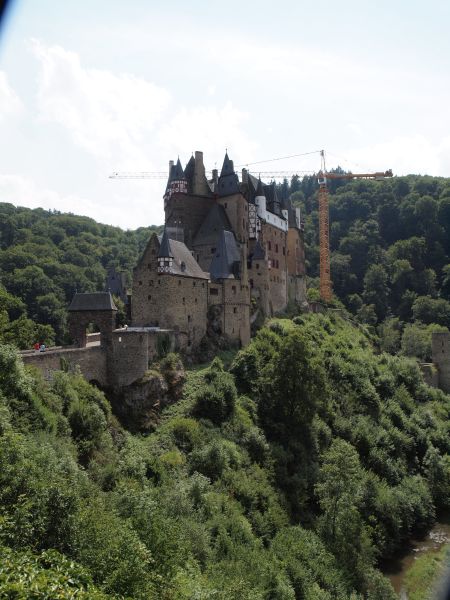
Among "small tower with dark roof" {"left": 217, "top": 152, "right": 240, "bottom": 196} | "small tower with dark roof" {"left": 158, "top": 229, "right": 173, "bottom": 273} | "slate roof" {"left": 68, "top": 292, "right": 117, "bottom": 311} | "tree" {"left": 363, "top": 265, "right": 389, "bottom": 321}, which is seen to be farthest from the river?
"tree" {"left": 363, "top": 265, "right": 389, "bottom": 321}

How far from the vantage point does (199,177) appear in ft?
183

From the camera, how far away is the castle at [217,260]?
130 feet

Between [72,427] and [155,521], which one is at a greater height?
[72,427]

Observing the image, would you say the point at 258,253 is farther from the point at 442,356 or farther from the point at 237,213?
the point at 442,356

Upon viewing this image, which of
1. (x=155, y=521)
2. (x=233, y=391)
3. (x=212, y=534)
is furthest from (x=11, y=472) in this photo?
(x=233, y=391)

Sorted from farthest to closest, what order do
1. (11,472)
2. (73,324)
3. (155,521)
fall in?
(73,324) < (155,521) < (11,472)

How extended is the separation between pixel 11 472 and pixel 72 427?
380 inches

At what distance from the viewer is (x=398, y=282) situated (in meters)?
109

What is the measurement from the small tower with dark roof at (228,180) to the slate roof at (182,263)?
1348 centimetres

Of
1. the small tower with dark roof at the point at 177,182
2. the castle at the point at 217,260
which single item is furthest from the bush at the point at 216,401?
the small tower with dark roof at the point at 177,182

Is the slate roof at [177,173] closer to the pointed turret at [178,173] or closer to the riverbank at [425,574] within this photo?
the pointed turret at [178,173]

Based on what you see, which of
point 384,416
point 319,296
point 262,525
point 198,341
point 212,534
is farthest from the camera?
point 319,296

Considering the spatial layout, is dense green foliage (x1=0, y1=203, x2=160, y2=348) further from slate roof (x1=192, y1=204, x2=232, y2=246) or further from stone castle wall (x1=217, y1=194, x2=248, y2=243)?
stone castle wall (x1=217, y1=194, x2=248, y2=243)

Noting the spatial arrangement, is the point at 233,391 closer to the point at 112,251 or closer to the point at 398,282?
the point at 398,282
